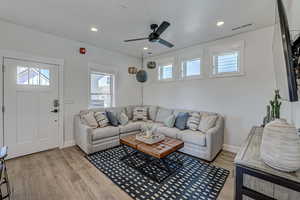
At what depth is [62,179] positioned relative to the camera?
7.01 ft

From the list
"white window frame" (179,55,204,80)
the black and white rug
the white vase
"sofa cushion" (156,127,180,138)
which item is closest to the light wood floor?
the black and white rug

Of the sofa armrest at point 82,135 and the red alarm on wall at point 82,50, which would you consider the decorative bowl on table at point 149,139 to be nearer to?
the sofa armrest at point 82,135

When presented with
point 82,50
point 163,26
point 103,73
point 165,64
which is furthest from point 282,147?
point 103,73

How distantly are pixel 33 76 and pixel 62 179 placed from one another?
7.87 feet

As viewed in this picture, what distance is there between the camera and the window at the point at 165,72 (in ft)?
15.0

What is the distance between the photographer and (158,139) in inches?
101

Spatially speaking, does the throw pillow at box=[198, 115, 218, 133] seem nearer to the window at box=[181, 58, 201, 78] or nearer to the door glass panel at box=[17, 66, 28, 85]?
the window at box=[181, 58, 201, 78]

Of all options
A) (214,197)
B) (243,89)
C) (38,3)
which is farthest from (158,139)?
(38,3)

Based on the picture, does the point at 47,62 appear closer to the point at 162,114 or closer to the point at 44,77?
the point at 44,77

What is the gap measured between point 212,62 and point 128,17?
2.38 meters

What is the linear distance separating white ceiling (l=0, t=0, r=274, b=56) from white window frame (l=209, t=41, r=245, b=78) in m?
0.27

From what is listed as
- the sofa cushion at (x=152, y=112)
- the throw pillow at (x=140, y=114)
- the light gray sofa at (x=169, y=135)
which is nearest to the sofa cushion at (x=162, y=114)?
the sofa cushion at (x=152, y=112)

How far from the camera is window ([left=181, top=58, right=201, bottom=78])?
387 centimetres

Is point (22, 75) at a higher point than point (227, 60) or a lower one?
lower
